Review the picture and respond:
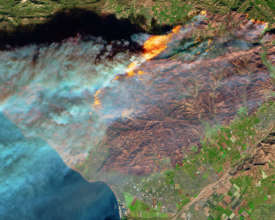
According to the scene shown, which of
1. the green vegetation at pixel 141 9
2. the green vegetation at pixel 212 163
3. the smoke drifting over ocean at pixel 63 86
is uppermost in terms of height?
the green vegetation at pixel 141 9

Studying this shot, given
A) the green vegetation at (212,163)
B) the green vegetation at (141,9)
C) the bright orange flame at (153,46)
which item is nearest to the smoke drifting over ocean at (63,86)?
the bright orange flame at (153,46)

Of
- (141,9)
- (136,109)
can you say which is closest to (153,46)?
(141,9)

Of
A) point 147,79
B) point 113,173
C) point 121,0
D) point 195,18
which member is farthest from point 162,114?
point 121,0

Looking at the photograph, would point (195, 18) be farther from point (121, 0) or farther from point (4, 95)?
point (4, 95)

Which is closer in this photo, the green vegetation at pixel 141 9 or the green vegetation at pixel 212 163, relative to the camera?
the green vegetation at pixel 141 9

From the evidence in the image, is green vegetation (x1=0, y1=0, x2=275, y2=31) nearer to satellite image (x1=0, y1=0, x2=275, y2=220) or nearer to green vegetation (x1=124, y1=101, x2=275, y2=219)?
satellite image (x1=0, y1=0, x2=275, y2=220)

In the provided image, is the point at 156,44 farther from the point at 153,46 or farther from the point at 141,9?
the point at 141,9

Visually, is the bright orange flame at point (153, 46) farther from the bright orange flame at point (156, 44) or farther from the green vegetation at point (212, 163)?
the green vegetation at point (212, 163)

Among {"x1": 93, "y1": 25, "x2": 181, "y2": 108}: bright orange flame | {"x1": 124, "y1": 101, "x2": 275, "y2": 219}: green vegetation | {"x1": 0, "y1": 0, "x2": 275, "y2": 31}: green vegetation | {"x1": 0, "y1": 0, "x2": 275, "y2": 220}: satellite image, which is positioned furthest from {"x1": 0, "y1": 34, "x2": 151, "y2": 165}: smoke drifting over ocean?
{"x1": 124, "y1": 101, "x2": 275, "y2": 219}: green vegetation

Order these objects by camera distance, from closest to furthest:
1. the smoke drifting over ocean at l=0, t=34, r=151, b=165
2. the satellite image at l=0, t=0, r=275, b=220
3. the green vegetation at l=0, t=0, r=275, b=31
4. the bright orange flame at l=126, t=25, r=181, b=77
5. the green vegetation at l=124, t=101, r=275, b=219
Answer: the smoke drifting over ocean at l=0, t=34, r=151, b=165
the satellite image at l=0, t=0, r=275, b=220
the green vegetation at l=0, t=0, r=275, b=31
the bright orange flame at l=126, t=25, r=181, b=77
the green vegetation at l=124, t=101, r=275, b=219
